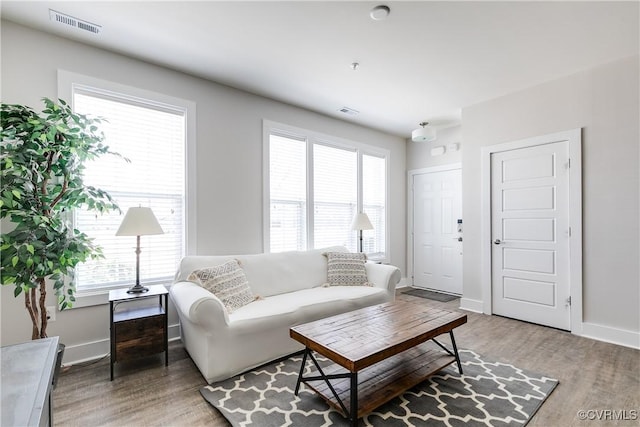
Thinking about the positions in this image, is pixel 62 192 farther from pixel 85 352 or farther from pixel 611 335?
pixel 611 335

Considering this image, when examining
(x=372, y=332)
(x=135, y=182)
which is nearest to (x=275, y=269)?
(x=372, y=332)

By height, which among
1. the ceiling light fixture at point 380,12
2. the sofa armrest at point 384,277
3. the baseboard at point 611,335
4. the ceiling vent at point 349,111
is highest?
the ceiling light fixture at point 380,12

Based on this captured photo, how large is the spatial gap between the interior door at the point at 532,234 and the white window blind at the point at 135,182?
12.2 feet

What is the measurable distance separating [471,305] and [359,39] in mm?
3505

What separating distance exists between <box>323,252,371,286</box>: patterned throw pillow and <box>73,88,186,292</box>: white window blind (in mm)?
1641

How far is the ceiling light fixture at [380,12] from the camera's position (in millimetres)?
2170

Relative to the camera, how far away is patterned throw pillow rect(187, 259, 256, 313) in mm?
2600

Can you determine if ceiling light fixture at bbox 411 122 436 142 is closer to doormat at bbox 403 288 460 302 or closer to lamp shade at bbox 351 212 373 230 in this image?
lamp shade at bbox 351 212 373 230

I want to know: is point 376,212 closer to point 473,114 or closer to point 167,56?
point 473,114

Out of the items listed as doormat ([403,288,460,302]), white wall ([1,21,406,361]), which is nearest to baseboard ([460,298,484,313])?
doormat ([403,288,460,302])

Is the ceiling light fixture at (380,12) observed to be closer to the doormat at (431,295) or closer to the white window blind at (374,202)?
the white window blind at (374,202)

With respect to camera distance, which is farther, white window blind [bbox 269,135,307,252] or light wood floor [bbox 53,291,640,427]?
white window blind [bbox 269,135,307,252]

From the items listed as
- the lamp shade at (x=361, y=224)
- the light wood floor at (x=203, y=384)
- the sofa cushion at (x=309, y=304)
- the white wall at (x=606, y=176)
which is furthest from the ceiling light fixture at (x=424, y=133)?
the light wood floor at (x=203, y=384)

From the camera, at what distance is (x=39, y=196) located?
7.02ft
